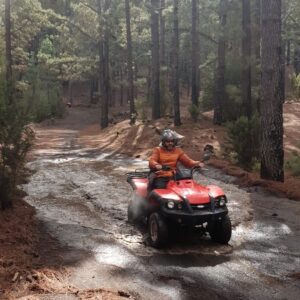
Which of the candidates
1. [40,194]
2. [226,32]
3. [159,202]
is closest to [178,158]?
[159,202]

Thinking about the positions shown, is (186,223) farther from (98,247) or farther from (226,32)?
(226,32)

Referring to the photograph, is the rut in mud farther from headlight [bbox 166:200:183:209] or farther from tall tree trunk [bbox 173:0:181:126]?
tall tree trunk [bbox 173:0:181:126]

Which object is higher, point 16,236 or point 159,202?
point 159,202

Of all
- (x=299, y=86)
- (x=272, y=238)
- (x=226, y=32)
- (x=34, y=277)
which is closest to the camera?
(x=34, y=277)

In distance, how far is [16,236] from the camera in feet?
23.7

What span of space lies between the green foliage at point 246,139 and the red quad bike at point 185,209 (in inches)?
316

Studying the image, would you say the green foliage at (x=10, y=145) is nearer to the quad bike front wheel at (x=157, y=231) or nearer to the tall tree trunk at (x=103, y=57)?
the quad bike front wheel at (x=157, y=231)

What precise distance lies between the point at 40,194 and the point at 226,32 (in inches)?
599

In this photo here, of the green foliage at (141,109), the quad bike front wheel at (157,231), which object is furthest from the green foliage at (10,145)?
the green foliage at (141,109)

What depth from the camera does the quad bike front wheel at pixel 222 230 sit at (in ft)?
23.7

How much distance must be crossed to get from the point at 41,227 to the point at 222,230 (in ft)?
11.0

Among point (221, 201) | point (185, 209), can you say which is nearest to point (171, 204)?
point (185, 209)

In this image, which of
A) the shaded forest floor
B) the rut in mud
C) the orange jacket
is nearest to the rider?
the orange jacket

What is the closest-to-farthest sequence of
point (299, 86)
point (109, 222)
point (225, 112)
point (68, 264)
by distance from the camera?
point (68, 264)
point (109, 222)
point (225, 112)
point (299, 86)
